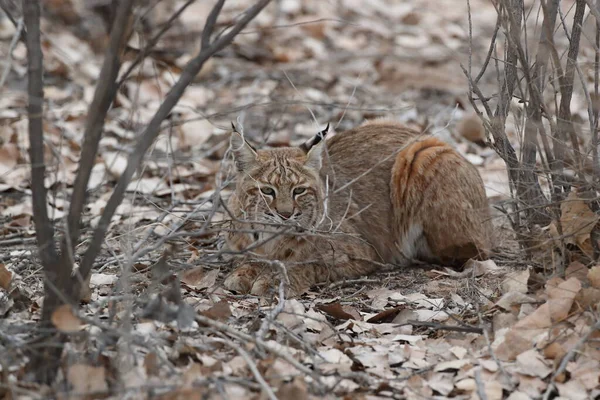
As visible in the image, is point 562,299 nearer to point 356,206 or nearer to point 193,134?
point 356,206


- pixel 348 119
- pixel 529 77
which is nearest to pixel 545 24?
pixel 529 77

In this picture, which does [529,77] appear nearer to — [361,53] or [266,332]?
[266,332]

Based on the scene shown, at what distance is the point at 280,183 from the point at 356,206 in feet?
2.49

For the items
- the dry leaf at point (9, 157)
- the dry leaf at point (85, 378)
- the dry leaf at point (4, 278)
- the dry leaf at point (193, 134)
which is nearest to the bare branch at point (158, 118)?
the dry leaf at point (85, 378)

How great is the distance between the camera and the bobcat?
5859mm

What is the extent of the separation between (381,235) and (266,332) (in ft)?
7.73

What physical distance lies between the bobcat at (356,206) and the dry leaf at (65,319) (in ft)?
6.58

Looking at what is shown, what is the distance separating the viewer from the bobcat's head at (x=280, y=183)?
5.80m

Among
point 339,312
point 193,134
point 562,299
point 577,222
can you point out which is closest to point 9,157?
point 193,134

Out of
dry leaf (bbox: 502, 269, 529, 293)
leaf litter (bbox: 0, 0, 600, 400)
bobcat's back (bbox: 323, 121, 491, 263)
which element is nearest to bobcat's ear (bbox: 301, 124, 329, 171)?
bobcat's back (bbox: 323, 121, 491, 263)

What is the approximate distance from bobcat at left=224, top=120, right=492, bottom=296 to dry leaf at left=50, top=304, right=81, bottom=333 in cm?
201

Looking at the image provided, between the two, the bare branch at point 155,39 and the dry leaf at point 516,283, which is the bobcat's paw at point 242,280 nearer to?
the dry leaf at point 516,283

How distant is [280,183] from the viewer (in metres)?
5.90

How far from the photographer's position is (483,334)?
14.8ft
